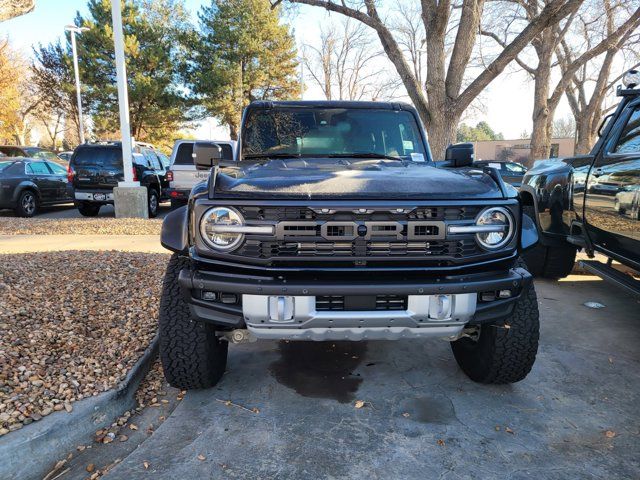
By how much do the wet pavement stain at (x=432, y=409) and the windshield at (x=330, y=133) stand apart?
6.04ft

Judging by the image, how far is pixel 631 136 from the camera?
13.4 feet

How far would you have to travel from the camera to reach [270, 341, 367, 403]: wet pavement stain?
10.3ft

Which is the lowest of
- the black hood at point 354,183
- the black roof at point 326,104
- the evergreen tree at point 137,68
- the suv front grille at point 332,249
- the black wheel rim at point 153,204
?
the black wheel rim at point 153,204

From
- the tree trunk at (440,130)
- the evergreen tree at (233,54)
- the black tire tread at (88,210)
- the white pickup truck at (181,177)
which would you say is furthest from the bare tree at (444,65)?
the evergreen tree at (233,54)

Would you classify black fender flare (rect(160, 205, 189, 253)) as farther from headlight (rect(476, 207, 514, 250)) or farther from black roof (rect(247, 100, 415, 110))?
black roof (rect(247, 100, 415, 110))

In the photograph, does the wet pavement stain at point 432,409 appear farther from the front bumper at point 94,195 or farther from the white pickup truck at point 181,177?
the front bumper at point 94,195

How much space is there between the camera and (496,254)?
Result: 8.47ft

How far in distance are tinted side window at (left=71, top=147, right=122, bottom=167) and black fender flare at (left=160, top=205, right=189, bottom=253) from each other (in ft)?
32.3

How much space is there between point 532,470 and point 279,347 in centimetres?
208

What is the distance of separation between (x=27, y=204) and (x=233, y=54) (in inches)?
859

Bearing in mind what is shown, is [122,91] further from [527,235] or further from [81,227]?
[527,235]

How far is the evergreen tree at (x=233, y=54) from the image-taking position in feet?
98.0

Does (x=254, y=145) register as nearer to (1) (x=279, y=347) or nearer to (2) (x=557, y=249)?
(1) (x=279, y=347)

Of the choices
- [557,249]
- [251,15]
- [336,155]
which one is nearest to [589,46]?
[251,15]
